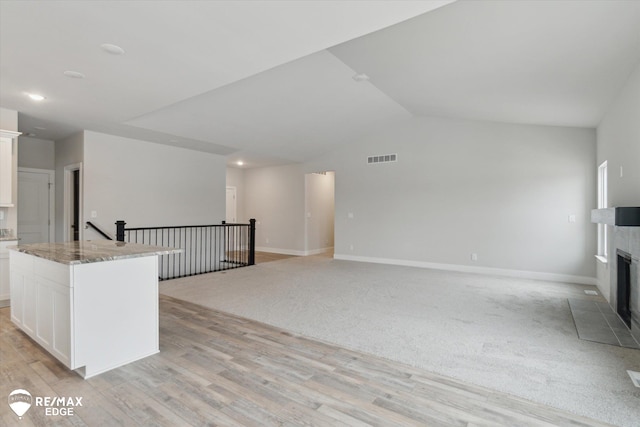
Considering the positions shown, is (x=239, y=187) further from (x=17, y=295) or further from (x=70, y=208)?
(x=17, y=295)

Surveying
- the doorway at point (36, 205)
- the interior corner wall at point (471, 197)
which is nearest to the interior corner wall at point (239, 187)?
the interior corner wall at point (471, 197)

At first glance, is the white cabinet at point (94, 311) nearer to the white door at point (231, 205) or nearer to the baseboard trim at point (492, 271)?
the baseboard trim at point (492, 271)

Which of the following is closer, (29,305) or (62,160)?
(29,305)

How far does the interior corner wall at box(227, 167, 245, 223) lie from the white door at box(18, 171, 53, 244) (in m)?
4.71

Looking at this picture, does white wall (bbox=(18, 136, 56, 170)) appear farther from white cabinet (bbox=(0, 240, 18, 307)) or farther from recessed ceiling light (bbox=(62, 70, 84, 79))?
recessed ceiling light (bbox=(62, 70, 84, 79))

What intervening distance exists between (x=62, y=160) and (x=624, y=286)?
29.9 feet

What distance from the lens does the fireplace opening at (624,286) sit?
3.70 metres

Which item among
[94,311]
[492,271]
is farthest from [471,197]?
[94,311]

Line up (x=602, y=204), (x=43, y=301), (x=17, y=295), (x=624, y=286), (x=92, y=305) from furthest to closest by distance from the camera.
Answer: (x=602, y=204) < (x=624, y=286) < (x=17, y=295) < (x=43, y=301) < (x=92, y=305)

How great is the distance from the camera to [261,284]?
18.1ft

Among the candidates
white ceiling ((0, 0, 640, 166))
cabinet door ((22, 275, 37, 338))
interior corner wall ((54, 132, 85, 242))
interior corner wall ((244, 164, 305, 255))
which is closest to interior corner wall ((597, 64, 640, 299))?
white ceiling ((0, 0, 640, 166))

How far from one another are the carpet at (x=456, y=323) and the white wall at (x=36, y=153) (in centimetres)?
380

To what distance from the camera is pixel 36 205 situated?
20.6 ft

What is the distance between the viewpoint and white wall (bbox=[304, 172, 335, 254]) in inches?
375
